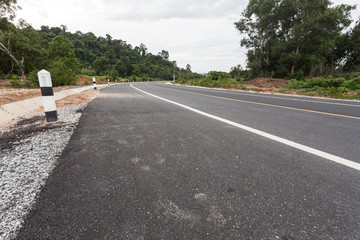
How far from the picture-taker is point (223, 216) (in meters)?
1.10

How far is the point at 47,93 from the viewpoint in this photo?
10.9ft

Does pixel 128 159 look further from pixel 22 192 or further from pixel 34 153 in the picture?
pixel 34 153

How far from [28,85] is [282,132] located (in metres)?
15.9

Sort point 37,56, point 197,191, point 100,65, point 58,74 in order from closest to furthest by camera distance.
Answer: point 197,191, point 58,74, point 37,56, point 100,65

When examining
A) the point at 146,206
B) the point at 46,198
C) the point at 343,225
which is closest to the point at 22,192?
the point at 46,198

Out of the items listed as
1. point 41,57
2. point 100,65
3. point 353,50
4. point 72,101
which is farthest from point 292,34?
point 100,65

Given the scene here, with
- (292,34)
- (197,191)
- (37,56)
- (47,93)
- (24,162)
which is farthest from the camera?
(37,56)

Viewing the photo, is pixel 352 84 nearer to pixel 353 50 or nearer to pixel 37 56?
pixel 353 50

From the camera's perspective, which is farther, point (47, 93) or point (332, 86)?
point (332, 86)

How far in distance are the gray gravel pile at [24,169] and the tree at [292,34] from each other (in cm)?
2931

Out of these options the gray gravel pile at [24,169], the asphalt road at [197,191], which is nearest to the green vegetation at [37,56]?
the gray gravel pile at [24,169]

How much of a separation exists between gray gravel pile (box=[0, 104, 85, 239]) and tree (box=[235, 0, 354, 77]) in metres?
29.3

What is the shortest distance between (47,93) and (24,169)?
2315mm

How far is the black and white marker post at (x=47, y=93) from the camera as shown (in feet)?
10.7
